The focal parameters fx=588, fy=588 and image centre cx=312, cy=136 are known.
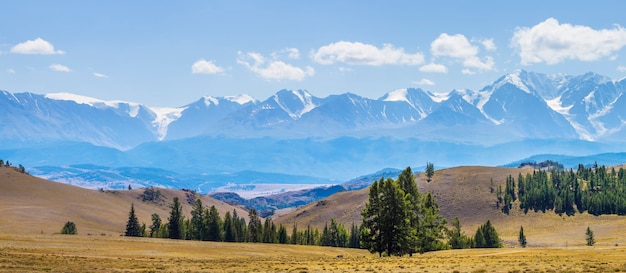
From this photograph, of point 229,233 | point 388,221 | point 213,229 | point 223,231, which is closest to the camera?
point 388,221

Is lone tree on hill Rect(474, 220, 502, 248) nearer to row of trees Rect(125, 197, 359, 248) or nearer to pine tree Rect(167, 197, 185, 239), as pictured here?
row of trees Rect(125, 197, 359, 248)

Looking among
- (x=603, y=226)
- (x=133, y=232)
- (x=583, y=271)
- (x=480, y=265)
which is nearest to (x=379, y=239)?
(x=480, y=265)

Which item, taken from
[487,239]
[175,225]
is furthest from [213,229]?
[487,239]

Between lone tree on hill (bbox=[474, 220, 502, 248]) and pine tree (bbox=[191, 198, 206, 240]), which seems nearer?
lone tree on hill (bbox=[474, 220, 502, 248])

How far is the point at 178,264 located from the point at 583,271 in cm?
3158

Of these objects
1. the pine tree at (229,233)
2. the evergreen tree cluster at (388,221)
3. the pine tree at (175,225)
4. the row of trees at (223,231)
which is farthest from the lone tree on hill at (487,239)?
the pine tree at (175,225)

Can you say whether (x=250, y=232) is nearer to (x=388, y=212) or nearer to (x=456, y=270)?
(x=388, y=212)

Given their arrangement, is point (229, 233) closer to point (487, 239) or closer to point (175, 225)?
point (175, 225)

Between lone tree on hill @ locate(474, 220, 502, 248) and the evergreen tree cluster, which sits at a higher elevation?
the evergreen tree cluster

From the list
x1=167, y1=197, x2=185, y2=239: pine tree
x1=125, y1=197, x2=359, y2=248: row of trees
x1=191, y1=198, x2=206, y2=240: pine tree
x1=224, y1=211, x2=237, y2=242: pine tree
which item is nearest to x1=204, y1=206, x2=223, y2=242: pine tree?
x1=125, y1=197, x2=359, y2=248: row of trees

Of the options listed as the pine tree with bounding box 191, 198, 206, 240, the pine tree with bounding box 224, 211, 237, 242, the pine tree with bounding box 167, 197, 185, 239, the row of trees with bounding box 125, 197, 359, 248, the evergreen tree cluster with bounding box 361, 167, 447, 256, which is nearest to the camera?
the evergreen tree cluster with bounding box 361, 167, 447, 256

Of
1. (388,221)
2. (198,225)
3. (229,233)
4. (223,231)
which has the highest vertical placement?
(388,221)

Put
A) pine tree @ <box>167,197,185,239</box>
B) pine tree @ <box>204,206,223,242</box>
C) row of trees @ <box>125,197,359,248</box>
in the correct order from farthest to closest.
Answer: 1. row of trees @ <box>125,197,359,248</box>
2. pine tree @ <box>167,197,185,239</box>
3. pine tree @ <box>204,206,223,242</box>

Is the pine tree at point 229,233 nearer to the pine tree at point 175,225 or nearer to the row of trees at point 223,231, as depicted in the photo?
the row of trees at point 223,231
